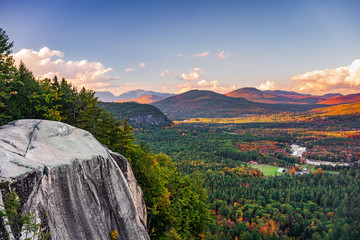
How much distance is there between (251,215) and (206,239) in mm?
46142

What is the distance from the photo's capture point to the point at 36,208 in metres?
13.8

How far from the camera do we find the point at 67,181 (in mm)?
16141

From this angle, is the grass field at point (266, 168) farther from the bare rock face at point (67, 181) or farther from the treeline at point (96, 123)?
the bare rock face at point (67, 181)

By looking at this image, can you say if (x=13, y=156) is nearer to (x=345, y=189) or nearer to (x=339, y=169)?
(x=345, y=189)

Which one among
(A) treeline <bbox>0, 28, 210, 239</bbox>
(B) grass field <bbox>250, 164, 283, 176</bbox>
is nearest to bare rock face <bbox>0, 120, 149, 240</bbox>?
(A) treeline <bbox>0, 28, 210, 239</bbox>

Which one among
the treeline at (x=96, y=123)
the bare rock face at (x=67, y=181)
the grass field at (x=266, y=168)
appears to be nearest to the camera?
the bare rock face at (x=67, y=181)

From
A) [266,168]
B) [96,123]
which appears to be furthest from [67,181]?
[266,168]

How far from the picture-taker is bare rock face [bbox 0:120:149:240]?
13.8 meters

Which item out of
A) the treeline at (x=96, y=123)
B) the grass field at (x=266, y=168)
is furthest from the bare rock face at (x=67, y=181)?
the grass field at (x=266, y=168)

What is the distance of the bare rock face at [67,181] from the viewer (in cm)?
1383

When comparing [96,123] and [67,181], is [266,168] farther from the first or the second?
[67,181]

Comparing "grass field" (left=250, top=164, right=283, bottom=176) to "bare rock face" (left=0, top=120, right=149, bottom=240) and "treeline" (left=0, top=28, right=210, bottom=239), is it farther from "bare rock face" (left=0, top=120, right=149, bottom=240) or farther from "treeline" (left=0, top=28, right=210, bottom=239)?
"bare rock face" (left=0, top=120, right=149, bottom=240)

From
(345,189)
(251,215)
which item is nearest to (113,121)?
(251,215)

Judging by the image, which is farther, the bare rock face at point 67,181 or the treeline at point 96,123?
the treeline at point 96,123
